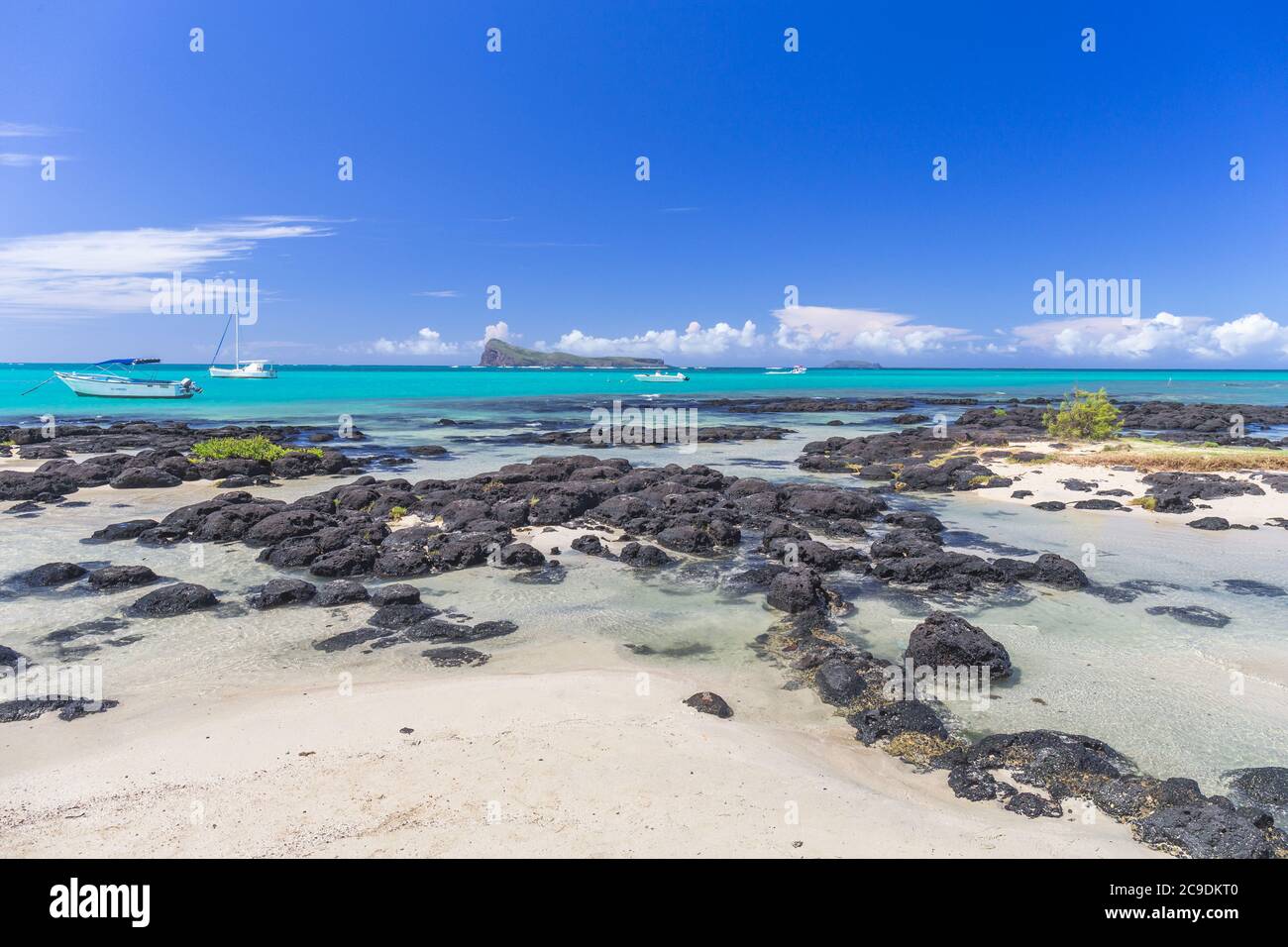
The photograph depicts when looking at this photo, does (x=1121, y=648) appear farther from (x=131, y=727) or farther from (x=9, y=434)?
(x=9, y=434)

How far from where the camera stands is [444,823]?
21.5 ft

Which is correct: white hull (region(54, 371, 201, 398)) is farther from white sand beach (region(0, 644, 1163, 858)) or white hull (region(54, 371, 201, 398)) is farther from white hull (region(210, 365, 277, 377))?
white sand beach (region(0, 644, 1163, 858))

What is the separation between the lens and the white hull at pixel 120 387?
2943 inches

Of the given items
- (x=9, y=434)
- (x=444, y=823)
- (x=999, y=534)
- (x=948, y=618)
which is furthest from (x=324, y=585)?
(x=9, y=434)

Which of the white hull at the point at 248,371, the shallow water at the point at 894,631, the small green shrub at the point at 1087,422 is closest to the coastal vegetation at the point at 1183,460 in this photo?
the small green shrub at the point at 1087,422

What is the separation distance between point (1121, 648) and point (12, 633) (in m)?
19.7

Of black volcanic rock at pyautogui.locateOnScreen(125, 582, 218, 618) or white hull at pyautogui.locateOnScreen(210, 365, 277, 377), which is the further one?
white hull at pyautogui.locateOnScreen(210, 365, 277, 377)

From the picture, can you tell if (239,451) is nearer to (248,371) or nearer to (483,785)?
(483,785)

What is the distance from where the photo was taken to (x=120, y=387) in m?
74.8

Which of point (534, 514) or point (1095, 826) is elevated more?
point (534, 514)

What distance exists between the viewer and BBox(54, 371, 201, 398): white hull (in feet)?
245

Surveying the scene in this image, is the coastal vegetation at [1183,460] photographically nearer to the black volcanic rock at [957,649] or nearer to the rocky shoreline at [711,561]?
the rocky shoreline at [711,561]

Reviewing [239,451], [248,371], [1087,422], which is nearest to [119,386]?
[248,371]

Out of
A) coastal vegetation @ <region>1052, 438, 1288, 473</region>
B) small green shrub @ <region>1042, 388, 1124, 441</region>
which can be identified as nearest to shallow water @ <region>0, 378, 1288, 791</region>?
coastal vegetation @ <region>1052, 438, 1288, 473</region>
